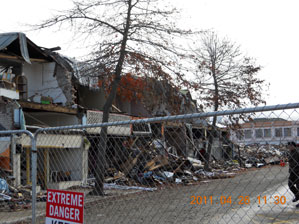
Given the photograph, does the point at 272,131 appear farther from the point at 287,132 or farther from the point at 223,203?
the point at 223,203

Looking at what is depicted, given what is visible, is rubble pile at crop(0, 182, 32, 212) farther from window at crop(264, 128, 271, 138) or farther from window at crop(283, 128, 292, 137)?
window at crop(283, 128, 292, 137)

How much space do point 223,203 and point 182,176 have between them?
5.22 metres

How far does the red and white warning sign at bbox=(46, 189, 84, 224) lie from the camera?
13.0ft

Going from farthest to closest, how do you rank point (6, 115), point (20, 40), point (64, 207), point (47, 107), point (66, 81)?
point (66, 81) < point (20, 40) < point (47, 107) < point (6, 115) < point (64, 207)

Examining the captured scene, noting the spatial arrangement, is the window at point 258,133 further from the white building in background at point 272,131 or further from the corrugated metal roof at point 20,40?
the corrugated metal roof at point 20,40

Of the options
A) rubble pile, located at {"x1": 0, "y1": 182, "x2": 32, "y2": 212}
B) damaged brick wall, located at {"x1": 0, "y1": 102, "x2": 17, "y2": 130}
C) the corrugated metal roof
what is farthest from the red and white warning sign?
the corrugated metal roof

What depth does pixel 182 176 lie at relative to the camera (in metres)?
9.84

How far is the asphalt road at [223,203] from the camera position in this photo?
440cm

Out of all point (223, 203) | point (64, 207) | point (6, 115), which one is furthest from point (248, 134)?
point (6, 115)

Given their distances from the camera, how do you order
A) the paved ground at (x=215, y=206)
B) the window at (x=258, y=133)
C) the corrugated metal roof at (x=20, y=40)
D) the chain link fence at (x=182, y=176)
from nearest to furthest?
the window at (x=258, y=133), the chain link fence at (x=182, y=176), the paved ground at (x=215, y=206), the corrugated metal roof at (x=20, y=40)

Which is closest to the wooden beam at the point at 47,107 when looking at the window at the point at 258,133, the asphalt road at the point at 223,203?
the asphalt road at the point at 223,203

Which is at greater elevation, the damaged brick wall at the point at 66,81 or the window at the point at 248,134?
the damaged brick wall at the point at 66,81

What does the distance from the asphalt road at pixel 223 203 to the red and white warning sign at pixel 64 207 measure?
138 centimetres

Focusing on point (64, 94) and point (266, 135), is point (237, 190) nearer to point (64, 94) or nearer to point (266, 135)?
point (266, 135)
